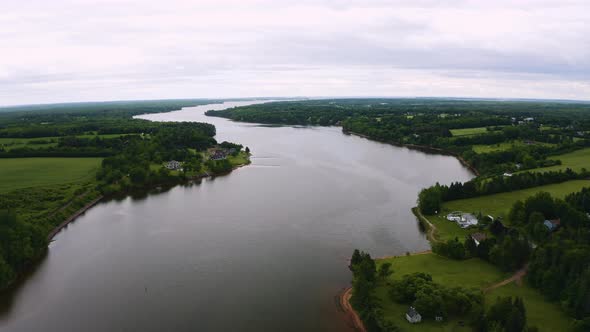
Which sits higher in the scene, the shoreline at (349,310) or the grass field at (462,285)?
the grass field at (462,285)

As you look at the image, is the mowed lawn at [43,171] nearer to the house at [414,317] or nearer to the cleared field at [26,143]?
the cleared field at [26,143]

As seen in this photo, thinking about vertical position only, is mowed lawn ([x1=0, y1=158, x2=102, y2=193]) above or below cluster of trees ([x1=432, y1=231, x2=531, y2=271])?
above

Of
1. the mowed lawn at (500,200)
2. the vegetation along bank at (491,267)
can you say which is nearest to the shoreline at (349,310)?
the vegetation along bank at (491,267)

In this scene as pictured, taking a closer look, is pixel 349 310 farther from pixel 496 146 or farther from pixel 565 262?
pixel 496 146

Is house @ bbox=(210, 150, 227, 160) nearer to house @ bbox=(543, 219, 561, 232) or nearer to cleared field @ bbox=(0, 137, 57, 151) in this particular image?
cleared field @ bbox=(0, 137, 57, 151)

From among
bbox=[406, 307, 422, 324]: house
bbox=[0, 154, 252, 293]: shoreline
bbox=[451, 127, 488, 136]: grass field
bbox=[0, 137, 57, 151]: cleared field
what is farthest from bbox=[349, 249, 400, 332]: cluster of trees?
bbox=[451, 127, 488, 136]: grass field

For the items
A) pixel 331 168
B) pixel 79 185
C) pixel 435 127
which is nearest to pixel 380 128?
pixel 435 127

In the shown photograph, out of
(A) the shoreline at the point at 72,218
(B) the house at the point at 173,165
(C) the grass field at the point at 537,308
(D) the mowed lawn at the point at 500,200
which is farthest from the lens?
(B) the house at the point at 173,165
